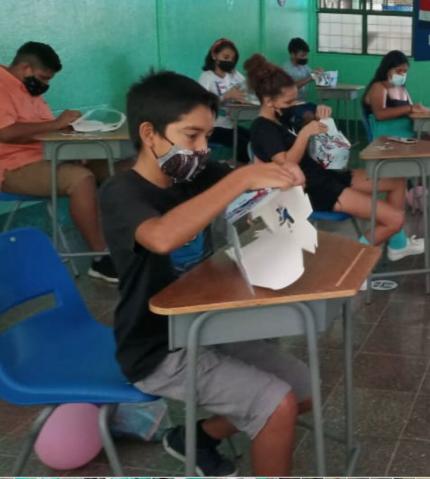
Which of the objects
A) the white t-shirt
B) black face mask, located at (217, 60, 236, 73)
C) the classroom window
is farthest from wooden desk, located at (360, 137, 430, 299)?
the classroom window

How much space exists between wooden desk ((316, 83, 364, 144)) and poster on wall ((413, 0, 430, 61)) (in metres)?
4.33

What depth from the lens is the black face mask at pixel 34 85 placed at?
14.5 feet

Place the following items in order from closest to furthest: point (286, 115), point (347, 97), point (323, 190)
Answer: point (323, 190) < point (286, 115) < point (347, 97)

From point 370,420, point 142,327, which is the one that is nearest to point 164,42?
point 370,420

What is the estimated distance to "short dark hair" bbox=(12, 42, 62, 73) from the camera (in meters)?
4.41

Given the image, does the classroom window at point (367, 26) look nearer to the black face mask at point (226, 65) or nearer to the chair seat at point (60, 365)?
the black face mask at point (226, 65)

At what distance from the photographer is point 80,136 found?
4.10m

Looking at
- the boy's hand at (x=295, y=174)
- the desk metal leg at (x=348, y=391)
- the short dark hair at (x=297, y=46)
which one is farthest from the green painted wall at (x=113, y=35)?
the boy's hand at (x=295, y=174)

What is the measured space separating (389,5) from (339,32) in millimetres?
709

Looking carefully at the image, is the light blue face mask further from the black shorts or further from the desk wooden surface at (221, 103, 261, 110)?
the black shorts

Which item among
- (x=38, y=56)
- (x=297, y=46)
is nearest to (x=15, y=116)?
(x=38, y=56)

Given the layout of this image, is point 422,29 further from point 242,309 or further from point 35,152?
point 242,309

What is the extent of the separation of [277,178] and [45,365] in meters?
0.78

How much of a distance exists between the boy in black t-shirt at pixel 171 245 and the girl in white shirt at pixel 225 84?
14.5ft
